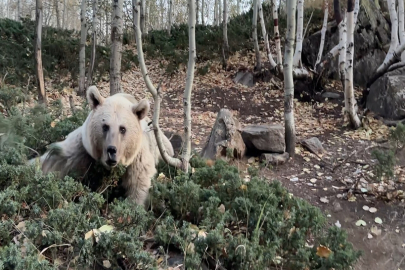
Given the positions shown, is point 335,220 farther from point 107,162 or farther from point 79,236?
point 79,236

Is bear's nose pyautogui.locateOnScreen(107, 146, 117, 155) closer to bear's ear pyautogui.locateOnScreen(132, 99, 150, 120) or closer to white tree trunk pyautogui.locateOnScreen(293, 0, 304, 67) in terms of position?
bear's ear pyautogui.locateOnScreen(132, 99, 150, 120)

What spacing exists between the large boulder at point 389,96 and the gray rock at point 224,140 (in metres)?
4.23

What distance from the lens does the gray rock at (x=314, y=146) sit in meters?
6.91

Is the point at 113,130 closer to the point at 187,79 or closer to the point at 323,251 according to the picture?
the point at 187,79

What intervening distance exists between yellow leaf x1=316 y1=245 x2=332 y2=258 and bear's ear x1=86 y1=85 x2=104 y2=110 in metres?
2.42

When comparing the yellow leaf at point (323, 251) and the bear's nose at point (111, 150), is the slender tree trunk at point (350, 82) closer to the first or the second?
the yellow leaf at point (323, 251)

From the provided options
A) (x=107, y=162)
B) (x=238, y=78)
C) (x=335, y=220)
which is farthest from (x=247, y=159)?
(x=238, y=78)

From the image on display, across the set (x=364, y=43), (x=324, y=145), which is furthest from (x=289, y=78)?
(x=364, y=43)

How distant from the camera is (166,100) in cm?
1136

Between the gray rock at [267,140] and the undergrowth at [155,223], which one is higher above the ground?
the gray rock at [267,140]

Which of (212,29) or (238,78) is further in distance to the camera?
(212,29)

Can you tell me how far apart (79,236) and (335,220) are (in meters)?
3.52

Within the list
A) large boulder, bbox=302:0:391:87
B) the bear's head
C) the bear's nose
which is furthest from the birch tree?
large boulder, bbox=302:0:391:87

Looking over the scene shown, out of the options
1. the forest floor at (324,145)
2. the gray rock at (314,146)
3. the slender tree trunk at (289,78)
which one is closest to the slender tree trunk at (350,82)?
the forest floor at (324,145)
